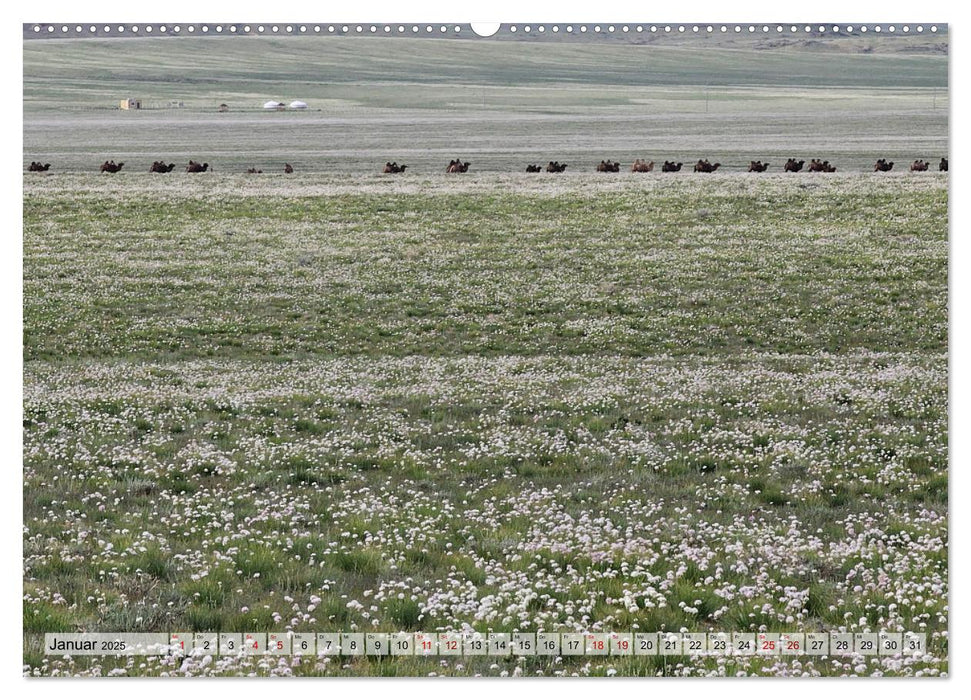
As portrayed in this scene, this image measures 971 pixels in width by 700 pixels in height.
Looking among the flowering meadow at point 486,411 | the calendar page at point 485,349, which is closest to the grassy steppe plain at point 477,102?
the calendar page at point 485,349

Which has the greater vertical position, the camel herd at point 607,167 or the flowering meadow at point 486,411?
the camel herd at point 607,167

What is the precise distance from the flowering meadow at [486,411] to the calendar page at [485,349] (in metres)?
0.05

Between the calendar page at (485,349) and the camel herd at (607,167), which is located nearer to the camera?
the calendar page at (485,349)

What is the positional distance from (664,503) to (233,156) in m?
7.85

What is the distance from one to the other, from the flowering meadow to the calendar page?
0.15ft

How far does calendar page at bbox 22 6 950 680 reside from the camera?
29.9 feet

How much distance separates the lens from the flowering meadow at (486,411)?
30.2 feet

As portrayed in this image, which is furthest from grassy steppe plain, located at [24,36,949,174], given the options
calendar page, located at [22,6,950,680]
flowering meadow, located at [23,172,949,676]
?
flowering meadow, located at [23,172,949,676]

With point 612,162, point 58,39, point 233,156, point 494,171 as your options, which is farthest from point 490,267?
point 58,39

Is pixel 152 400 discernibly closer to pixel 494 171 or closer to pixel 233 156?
pixel 233 156

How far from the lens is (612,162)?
15000mm

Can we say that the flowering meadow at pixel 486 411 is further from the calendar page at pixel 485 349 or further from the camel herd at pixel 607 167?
the camel herd at pixel 607 167

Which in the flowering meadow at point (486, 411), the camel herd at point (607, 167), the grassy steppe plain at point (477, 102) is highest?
the grassy steppe plain at point (477, 102)

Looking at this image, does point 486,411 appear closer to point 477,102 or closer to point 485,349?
point 485,349
